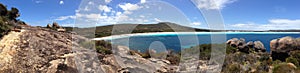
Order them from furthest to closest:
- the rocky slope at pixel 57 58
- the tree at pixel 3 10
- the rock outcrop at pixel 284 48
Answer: the rock outcrop at pixel 284 48 < the tree at pixel 3 10 < the rocky slope at pixel 57 58

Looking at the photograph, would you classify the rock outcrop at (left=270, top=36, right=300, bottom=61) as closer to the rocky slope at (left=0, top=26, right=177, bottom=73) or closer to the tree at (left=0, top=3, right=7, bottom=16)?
the rocky slope at (left=0, top=26, right=177, bottom=73)

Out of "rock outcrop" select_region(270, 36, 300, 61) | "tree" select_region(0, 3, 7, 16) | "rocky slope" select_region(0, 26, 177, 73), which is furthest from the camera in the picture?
"rock outcrop" select_region(270, 36, 300, 61)

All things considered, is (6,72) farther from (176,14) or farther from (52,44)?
(176,14)

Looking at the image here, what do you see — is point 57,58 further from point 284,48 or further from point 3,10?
point 284,48

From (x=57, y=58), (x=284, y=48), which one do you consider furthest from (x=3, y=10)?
(x=284, y=48)

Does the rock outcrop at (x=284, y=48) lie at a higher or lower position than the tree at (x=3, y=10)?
lower

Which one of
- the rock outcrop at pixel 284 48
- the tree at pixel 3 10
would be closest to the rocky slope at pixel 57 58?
the tree at pixel 3 10

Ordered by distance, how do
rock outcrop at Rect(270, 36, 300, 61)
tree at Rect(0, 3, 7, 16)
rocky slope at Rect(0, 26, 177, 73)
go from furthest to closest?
rock outcrop at Rect(270, 36, 300, 61) < tree at Rect(0, 3, 7, 16) < rocky slope at Rect(0, 26, 177, 73)

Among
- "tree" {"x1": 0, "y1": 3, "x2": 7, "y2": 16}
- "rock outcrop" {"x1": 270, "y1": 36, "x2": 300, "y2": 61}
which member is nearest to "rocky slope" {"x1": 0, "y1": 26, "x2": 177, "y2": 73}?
"tree" {"x1": 0, "y1": 3, "x2": 7, "y2": 16}

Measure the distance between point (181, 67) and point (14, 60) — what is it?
6.10 metres

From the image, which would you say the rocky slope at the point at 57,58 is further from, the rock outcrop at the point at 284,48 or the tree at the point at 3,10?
the rock outcrop at the point at 284,48

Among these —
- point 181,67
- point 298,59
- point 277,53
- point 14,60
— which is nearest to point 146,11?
point 181,67

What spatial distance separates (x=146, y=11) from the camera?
9258mm

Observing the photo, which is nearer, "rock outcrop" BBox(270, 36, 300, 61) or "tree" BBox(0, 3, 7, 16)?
"tree" BBox(0, 3, 7, 16)
